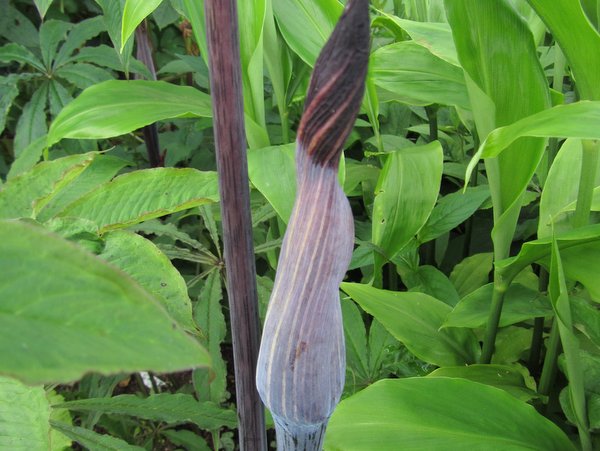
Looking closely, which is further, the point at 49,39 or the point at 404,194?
the point at 49,39

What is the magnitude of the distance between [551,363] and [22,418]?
1.80 ft

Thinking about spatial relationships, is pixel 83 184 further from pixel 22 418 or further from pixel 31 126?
pixel 31 126

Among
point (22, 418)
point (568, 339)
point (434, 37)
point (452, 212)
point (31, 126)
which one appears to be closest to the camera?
point (22, 418)

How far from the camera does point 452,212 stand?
82cm

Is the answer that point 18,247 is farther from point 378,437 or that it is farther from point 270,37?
point 270,37

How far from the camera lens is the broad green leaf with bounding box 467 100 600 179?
469 mm

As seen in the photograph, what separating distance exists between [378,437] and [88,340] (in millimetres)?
456

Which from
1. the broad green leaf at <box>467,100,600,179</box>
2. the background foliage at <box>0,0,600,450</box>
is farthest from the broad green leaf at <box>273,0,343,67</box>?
the broad green leaf at <box>467,100,600,179</box>

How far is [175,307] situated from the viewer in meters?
0.48

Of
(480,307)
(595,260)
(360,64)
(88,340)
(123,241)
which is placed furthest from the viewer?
(480,307)

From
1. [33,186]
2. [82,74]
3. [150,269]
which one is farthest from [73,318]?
[82,74]

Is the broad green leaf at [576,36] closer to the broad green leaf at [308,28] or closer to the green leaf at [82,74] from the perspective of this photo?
the broad green leaf at [308,28]

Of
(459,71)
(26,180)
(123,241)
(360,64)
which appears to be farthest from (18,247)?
(459,71)

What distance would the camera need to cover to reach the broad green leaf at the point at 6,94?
1.06m
